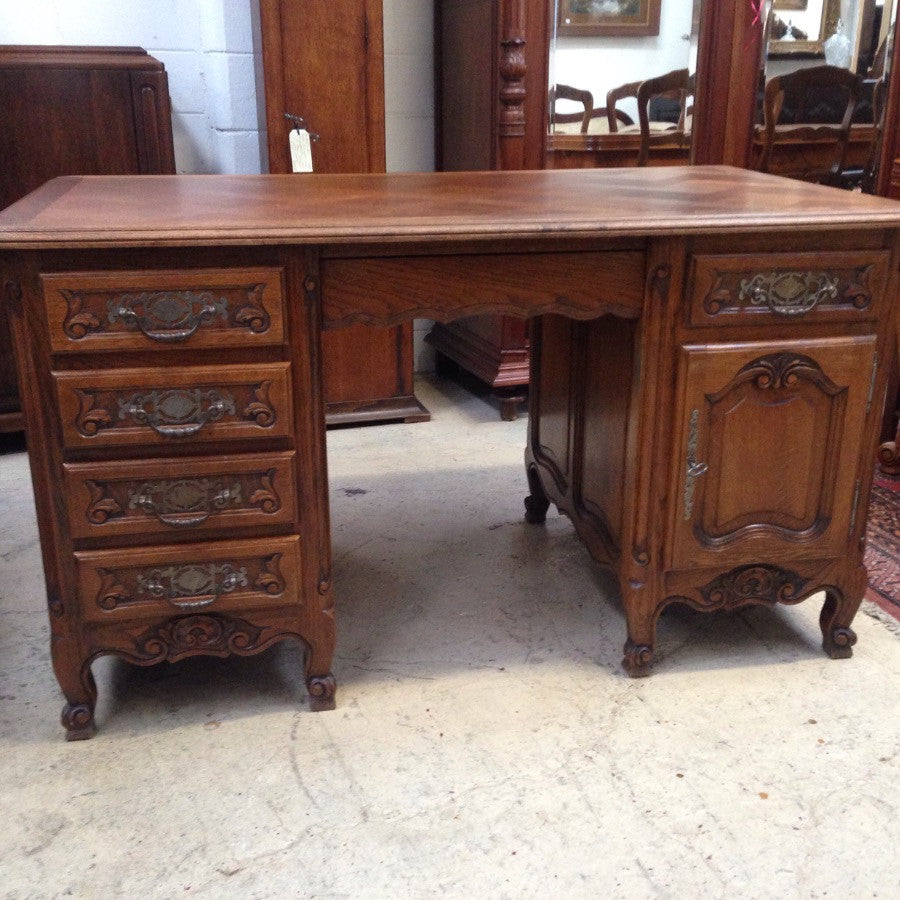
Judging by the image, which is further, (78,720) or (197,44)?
(197,44)

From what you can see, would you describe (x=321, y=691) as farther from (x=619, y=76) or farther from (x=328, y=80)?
(x=619, y=76)

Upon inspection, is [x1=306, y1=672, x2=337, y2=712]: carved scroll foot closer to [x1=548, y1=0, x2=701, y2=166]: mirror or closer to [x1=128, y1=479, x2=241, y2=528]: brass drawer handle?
[x1=128, y1=479, x2=241, y2=528]: brass drawer handle

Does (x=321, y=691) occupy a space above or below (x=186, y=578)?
below

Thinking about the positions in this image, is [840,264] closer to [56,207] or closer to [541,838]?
[541,838]

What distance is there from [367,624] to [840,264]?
1.19 meters

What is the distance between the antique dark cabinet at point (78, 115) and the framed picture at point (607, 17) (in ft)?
4.03

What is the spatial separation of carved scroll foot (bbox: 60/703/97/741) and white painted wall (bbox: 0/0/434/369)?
80.8 inches

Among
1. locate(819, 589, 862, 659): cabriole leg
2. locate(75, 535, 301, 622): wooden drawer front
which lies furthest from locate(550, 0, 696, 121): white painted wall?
locate(75, 535, 301, 622): wooden drawer front

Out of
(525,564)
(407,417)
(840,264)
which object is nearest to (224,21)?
(407,417)

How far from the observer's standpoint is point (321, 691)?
195cm

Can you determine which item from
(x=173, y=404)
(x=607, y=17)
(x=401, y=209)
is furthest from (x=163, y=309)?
(x=607, y=17)

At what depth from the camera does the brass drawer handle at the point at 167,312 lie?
5.46 ft

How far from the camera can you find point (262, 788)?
5.73ft

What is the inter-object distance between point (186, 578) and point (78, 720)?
13.1 inches
